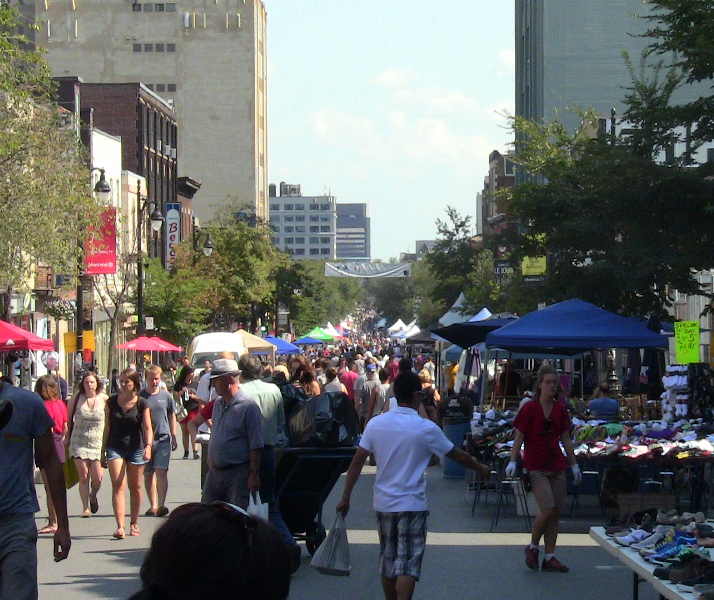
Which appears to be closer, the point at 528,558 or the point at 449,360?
the point at 528,558

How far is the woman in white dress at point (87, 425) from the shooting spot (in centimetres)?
1557

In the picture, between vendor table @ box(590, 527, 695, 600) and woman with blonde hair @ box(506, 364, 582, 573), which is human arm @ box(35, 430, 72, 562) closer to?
vendor table @ box(590, 527, 695, 600)

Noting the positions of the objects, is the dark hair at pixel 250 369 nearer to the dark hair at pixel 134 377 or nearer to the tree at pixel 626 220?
the dark hair at pixel 134 377

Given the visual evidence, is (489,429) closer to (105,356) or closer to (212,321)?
(105,356)

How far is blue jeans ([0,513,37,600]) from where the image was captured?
23.7 feet

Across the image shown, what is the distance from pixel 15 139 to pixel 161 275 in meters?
31.8

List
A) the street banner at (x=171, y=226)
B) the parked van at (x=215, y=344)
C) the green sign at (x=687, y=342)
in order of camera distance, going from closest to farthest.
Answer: the green sign at (x=687, y=342) < the parked van at (x=215, y=344) < the street banner at (x=171, y=226)

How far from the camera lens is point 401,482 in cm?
936

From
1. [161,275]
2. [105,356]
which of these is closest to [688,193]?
[161,275]

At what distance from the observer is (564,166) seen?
37562 mm

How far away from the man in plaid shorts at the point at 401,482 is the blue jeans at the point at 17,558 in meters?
2.62

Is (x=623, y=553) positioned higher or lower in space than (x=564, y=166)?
lower

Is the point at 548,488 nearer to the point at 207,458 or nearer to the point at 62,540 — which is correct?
the point at 207,458

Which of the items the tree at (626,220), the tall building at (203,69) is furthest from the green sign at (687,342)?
the tall building at (203,69)
